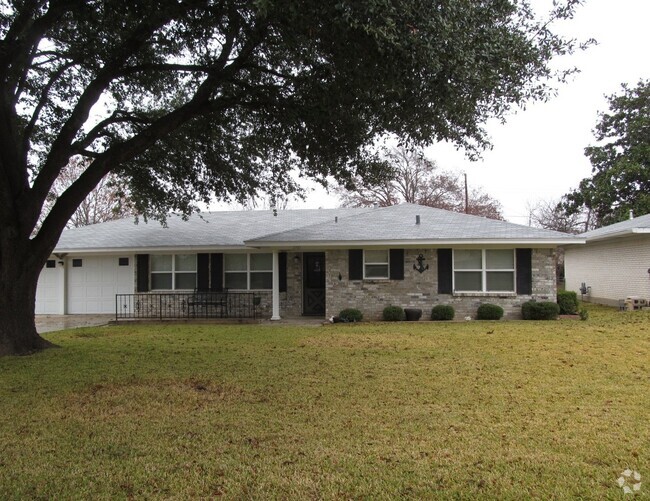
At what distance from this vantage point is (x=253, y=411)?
5.65 metres

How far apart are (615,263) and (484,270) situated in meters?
8.10

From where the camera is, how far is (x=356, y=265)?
15.5 meters

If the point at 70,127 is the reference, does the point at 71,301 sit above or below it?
below

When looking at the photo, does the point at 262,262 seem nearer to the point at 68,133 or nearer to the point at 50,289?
the point at 68,133

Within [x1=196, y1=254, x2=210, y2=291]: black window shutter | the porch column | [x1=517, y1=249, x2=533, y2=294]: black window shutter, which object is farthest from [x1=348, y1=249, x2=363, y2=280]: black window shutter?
[x1=196, y1=254, x2=210, y2=291]: black window shutter

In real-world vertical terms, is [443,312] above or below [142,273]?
below

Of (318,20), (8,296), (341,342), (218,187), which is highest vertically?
(318,20)

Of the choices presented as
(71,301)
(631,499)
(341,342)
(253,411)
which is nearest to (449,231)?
(341,342)

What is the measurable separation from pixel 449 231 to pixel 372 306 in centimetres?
330

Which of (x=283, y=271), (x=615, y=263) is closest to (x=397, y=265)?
(x=283, y=271)

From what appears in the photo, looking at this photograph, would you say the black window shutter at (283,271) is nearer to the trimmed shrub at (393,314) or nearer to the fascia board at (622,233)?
the trimmed shrub at (393,314)

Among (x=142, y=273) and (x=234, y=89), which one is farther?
(x=142, y=273)

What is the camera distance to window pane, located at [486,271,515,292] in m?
15.1

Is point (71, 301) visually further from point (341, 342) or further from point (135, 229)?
point (341, 342)
